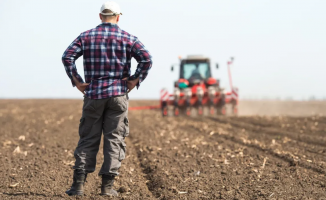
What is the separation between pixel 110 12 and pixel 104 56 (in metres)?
0.42

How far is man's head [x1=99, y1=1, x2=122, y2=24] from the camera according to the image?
4.01 meters

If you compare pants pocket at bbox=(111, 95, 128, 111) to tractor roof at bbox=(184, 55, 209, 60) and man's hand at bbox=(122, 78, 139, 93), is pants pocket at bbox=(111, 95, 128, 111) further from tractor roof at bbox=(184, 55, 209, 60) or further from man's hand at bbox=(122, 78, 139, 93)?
tractor roof at bbox=(184, 55, 209, 60)

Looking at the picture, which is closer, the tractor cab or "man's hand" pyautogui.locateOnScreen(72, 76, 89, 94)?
"man's hand" pyautogui.locateOnScreen(72, 76, 89, 94)

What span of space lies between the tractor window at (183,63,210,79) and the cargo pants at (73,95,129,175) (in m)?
14.2

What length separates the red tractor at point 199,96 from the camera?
16781 mm

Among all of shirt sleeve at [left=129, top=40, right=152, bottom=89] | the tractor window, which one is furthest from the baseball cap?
the tractor window

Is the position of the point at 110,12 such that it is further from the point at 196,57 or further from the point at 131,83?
the point at 196,57

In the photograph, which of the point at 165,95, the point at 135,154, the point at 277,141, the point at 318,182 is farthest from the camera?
the point at 165,95

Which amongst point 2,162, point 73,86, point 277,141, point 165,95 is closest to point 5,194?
Answer: point 73,86

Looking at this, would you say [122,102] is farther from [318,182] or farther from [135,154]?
[135,154]

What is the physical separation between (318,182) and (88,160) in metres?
2.68

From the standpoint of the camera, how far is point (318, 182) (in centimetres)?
493

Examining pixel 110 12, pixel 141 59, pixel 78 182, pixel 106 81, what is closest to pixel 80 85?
pixel 106 81

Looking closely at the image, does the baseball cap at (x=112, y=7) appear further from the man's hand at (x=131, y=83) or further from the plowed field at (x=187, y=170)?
the plowed field at (x=187, y=170)
